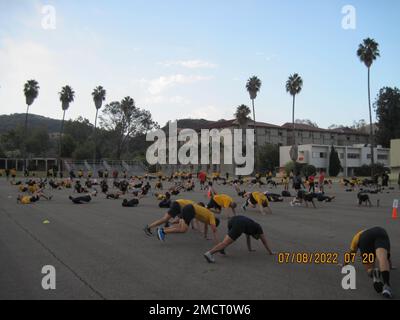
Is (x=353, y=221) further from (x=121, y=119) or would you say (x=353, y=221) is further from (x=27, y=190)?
(x=121, y=119)

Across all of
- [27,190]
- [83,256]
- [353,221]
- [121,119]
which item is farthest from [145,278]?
[121,119]

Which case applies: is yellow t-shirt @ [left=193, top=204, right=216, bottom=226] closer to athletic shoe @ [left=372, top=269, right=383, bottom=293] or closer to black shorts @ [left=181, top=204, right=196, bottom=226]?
black shorts @ [left=181, top=204, right=196, bottom=226]

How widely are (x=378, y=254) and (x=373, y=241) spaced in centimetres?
28

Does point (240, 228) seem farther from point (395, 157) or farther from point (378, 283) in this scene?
point (395, 157)

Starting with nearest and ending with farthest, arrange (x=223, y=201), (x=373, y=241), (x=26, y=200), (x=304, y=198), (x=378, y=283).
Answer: (x=378, y=283), (x=373, y=241), (x=223, y=201), (x=304, y=198), (x=26, y=200)

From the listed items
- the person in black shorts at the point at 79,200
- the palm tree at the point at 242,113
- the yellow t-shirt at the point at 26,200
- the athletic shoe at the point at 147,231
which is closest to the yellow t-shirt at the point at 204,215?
the athletic shoe at the point at 147,231

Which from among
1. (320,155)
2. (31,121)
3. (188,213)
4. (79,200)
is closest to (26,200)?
(79,200)

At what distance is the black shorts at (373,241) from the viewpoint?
6.03 metres

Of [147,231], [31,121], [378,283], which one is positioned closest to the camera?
[378,283]

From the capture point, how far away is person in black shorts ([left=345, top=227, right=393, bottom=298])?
18.9 feet


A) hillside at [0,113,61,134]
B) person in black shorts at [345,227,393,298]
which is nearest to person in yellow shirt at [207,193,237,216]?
person in black shorts at [345,227,393,298]

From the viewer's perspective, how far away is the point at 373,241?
616cm

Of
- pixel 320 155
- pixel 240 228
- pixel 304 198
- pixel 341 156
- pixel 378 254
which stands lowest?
pixel 304 198
